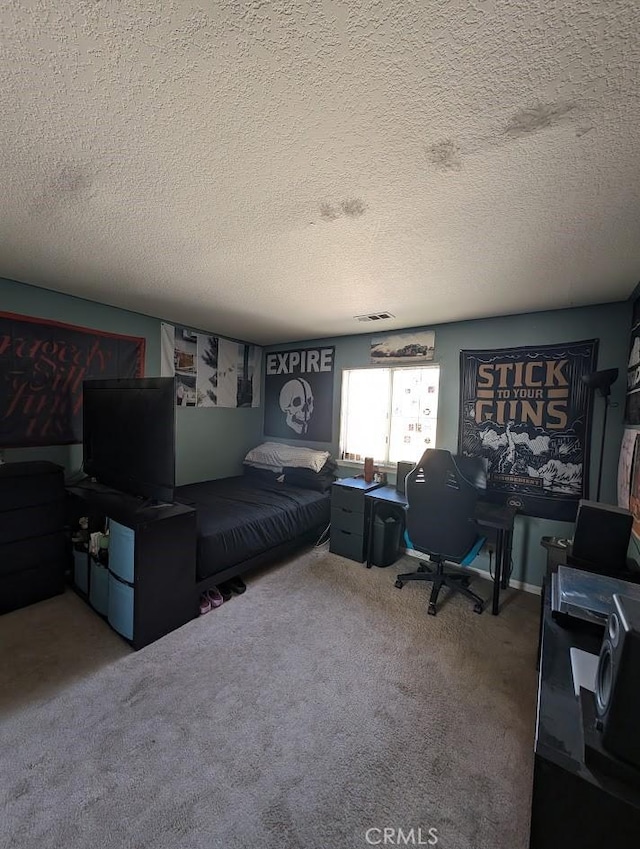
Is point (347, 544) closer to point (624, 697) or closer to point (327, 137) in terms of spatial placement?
point (624, 697)

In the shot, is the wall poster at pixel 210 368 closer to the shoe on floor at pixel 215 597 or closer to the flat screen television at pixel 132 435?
the flat screen television at pixel 132 435

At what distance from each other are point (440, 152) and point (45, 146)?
52.9 inches

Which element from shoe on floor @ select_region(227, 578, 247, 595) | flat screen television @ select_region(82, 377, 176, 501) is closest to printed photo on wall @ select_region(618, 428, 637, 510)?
shoe on floor @ select_region(227, 578, 247, 595)

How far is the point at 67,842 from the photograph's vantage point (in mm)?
1084

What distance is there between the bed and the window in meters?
0.65

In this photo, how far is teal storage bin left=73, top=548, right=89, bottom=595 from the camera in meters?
2.37

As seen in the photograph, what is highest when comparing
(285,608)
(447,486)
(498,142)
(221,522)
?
(498,142)

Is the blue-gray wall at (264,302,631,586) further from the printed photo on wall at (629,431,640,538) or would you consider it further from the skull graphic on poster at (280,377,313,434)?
the skull graphic on poster at (280,377,313,434)

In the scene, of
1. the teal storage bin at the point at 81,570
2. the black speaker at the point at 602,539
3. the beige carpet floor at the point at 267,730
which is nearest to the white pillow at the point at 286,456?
the beige carpet floor at the point at 267,730

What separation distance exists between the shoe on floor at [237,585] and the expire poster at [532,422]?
2.26m

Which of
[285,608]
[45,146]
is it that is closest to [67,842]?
[285,608]

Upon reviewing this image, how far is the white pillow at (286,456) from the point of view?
3811 mm

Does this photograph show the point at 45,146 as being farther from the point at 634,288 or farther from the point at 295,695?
the point at 634,288

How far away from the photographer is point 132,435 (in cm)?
231
